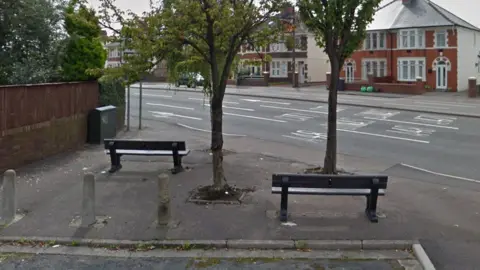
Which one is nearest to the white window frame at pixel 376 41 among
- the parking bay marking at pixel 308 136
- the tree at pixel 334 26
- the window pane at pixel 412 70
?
the window pane at pixel 412 70

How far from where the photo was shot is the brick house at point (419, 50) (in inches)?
1588

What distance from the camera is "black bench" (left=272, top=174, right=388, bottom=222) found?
712cm

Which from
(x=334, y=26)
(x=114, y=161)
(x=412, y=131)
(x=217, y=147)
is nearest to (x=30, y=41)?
(x=114, y=161)

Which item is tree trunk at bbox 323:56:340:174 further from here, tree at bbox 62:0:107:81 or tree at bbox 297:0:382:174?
tree at bbox 62:0:107:81

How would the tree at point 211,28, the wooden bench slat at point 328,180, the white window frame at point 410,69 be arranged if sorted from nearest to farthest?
the wooden bench slat at point 328,180 → the tree at point 211,28 → the white window frame at point 410,69

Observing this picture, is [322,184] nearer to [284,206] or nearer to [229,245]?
[284,206]

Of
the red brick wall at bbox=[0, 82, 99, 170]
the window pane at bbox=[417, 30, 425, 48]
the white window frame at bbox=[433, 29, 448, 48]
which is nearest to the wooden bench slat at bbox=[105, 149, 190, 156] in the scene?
the red brick wall at bbox=[0, 82, 99, 170]

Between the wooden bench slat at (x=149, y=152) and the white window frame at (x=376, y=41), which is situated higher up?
the white window frame at (x=376, y=41)

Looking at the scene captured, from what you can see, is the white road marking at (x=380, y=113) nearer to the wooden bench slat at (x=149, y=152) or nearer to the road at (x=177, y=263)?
the wooden bench slat at (x=149, y=152)

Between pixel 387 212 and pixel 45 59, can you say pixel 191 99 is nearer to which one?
pixel 45 59

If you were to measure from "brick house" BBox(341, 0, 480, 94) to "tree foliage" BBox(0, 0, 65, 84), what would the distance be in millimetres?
31165

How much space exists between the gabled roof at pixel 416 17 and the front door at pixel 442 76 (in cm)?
359

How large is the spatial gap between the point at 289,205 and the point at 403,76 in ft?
131

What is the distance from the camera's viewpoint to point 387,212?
7.72 metres
